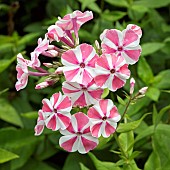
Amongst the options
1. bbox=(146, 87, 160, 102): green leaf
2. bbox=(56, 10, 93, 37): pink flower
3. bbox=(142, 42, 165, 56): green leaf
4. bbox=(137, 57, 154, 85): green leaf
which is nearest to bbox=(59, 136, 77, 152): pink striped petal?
bbox=(56, 10, 93, 37): pink flower

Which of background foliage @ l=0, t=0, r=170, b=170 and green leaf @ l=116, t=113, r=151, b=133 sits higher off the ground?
green leaf @ l=116, t=113, r=151, b=133

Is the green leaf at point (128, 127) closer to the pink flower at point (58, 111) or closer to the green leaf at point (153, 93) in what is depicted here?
the pink flower at point (58, 111)

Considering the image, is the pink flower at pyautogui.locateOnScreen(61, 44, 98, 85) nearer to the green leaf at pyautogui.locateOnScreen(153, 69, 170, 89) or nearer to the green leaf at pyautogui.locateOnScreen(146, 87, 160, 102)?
the green leaf at pyautogui.locateOnScreen(146, 87, 160, 102)

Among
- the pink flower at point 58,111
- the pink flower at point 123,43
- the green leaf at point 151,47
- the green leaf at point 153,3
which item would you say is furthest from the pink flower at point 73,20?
the green leaf at point 153,3

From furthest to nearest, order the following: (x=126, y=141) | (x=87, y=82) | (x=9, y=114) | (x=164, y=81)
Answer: (x=9, y=114), (x=164, y=81), (x=126, y=141), (x=87, y=82)

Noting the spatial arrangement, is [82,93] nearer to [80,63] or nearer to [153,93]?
[80,63]

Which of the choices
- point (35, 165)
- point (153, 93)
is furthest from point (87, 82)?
point (35, 165)

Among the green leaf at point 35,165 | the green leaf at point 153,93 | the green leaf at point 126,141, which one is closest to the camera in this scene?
the green leaf at point 126,141

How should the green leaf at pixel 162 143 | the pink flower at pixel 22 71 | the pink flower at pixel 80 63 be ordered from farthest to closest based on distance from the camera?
the green leaf at pixel 162 143 → the pink flower at pixel 22 71 → the pink flower at pixel 80 63
